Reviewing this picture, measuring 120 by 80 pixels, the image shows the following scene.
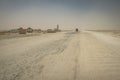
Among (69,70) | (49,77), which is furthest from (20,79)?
(69,70)

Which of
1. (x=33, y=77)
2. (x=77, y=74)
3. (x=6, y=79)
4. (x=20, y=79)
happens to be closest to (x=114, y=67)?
(x=77, y=74)

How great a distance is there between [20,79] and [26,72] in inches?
30.9

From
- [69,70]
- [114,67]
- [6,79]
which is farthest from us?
[114,67]

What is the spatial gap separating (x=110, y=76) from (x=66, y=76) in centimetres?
178

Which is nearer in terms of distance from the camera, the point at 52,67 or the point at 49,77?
the point at 49,77

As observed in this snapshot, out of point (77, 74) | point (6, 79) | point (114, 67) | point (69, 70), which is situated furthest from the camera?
point (114, 67)

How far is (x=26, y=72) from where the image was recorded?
20.5ft

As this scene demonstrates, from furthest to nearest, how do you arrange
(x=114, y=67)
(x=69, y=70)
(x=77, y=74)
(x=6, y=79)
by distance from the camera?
(x=114, y=67) < (x=69, y=70) < (x=77, y=74) < (x=6, y=79)

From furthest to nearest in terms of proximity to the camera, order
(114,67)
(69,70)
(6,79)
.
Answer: (114,67)
(69,70)
(6,79)

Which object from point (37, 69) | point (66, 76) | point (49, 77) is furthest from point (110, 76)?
point (37, 69)

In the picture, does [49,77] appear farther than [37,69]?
No

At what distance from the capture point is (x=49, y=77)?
18.7ft

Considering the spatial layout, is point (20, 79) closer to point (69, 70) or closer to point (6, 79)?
point (6, 79)

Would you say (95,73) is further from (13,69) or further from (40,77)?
(13,69)
